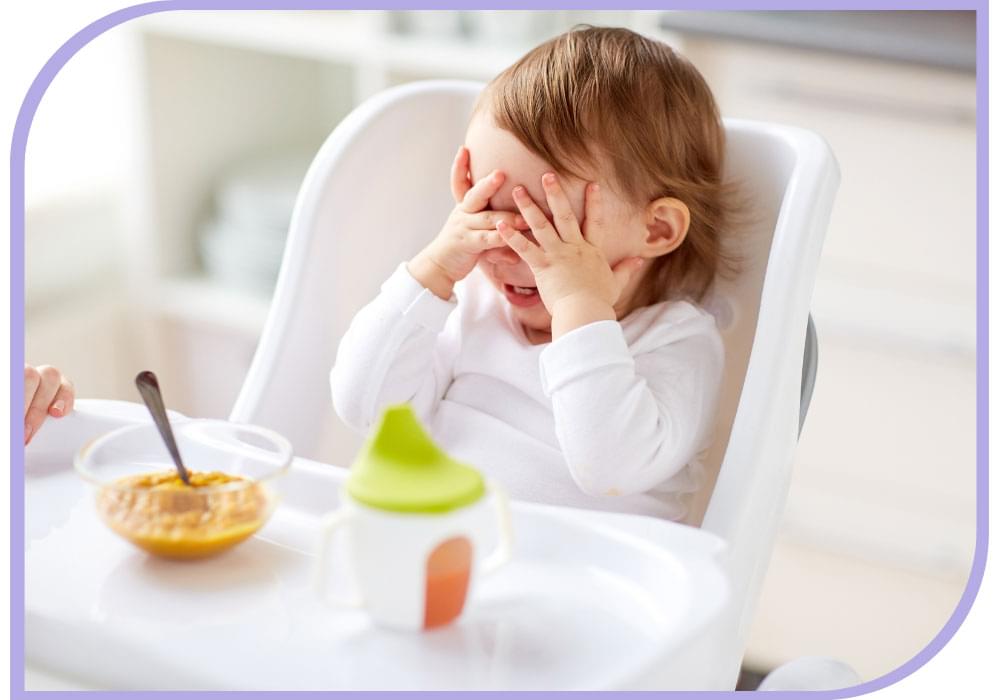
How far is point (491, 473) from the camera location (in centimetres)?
88

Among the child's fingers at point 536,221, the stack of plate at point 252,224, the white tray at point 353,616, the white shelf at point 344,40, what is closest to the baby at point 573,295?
the child's fingers at point 536,221

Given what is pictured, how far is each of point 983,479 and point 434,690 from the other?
385 millimetres

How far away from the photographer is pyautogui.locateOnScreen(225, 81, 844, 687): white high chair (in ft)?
2.55

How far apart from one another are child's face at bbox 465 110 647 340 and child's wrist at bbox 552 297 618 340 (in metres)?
0.06

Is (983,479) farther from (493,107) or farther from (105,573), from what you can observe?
(105,573)

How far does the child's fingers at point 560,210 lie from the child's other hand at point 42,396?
33 centimetres

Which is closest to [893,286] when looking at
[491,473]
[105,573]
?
[491,473]

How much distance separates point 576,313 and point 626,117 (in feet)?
0.47

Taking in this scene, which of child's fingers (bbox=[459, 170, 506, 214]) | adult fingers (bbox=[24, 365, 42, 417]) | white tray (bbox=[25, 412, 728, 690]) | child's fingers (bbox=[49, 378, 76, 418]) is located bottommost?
white tray (bbox=[25, 412, 728, 690])

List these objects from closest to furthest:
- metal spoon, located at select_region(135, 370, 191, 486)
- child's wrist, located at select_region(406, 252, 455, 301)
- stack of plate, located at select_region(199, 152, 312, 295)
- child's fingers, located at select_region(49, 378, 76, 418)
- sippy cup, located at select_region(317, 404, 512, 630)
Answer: sippy cup, located at select_region(317, 404, 512, 630) → metal spoon, located at select_region(135, 370, 191, 486) → child's fingers, located at select_region(49, 378, 76, 418) → child's wrist, located at select_region(406, 252, 455, 301) → stack of plate, located at select_region(199, 152, 312, 295)

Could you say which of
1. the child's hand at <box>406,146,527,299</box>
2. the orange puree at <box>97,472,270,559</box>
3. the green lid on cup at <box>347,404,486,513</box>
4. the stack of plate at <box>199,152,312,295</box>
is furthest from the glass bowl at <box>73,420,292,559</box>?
the stack of plate at <box>199,152,312,295</box>

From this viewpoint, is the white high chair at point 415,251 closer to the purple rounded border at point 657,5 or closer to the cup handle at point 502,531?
the purple rounded border at point 657,5

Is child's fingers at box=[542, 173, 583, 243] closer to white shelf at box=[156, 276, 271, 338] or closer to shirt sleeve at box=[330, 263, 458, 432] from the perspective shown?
shirt sleeve at box=[330, 263, 458, 432]

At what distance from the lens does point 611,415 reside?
77 centimetres
